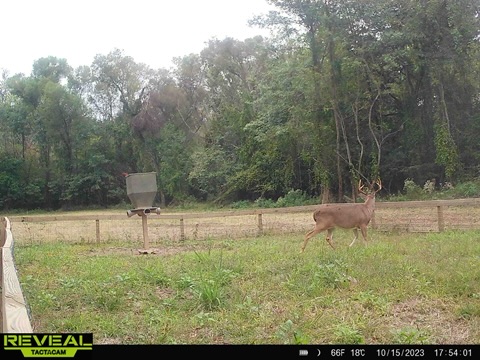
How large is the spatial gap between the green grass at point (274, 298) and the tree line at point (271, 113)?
673 inches

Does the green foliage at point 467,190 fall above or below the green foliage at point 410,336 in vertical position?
above

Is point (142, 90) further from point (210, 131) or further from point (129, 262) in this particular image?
point (129, 262)

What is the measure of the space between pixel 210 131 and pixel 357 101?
51.7ft

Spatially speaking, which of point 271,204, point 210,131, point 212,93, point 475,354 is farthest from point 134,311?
point 212,93

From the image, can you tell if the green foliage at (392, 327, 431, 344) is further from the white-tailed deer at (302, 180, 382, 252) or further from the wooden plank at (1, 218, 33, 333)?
the white-tailed deer at (302, 180, 382, 252)

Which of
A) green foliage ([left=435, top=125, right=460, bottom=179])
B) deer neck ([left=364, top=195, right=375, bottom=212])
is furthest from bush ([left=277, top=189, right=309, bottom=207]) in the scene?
deer neck ([left=364, top=195, right=375, bottom=212])

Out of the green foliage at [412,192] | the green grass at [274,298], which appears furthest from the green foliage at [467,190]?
the green grass at [274,298]

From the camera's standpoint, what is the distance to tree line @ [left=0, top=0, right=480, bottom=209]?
76.9ft

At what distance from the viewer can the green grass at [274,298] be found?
3.97 meters

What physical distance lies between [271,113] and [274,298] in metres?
23.6

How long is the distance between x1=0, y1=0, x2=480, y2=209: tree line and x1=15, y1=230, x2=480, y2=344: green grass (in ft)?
56.0

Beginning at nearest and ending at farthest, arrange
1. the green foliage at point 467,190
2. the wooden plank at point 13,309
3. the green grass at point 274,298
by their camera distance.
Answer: the wooden plank at point 13,309 → the green grass at point 274,298 → the green foliage at point 467,190

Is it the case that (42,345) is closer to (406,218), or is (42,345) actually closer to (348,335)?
(348,335)

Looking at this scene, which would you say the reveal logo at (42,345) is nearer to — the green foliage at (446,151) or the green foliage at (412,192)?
the green foliage at (412,192)
